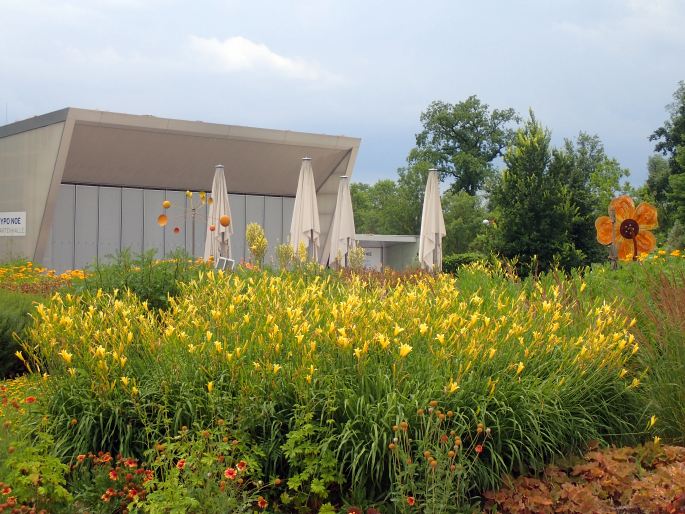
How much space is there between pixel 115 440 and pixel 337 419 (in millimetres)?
1373

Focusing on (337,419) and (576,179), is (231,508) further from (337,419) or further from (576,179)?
(576,179)

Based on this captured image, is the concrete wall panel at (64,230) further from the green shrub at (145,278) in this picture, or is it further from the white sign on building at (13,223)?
the green shrub at (145,278)

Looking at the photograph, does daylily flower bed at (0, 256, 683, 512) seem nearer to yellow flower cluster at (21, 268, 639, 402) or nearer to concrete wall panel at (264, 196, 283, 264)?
yellow flower cluster at (21, 268, 639, 402)

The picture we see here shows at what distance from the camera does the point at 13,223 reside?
22297 millimetres

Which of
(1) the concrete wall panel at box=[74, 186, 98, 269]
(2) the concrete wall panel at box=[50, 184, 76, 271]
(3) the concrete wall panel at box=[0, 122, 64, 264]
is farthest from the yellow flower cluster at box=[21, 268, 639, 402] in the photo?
(1) the concrete wall panel at box=[74, 186, 98, 269]

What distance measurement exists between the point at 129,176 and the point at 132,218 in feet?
4.46

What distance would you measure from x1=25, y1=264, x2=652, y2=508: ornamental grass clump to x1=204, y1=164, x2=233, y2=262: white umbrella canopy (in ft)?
43.8

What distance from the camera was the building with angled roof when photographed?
69.7 feet

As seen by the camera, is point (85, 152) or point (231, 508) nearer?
point (231, 508)

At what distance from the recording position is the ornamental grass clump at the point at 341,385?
4.11 meters

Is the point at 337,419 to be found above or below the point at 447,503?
above

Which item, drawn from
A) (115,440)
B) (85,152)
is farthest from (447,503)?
(85,152)

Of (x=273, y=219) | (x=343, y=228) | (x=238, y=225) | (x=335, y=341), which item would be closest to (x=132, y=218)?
(x=238, y=225)

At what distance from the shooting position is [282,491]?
4305mm
